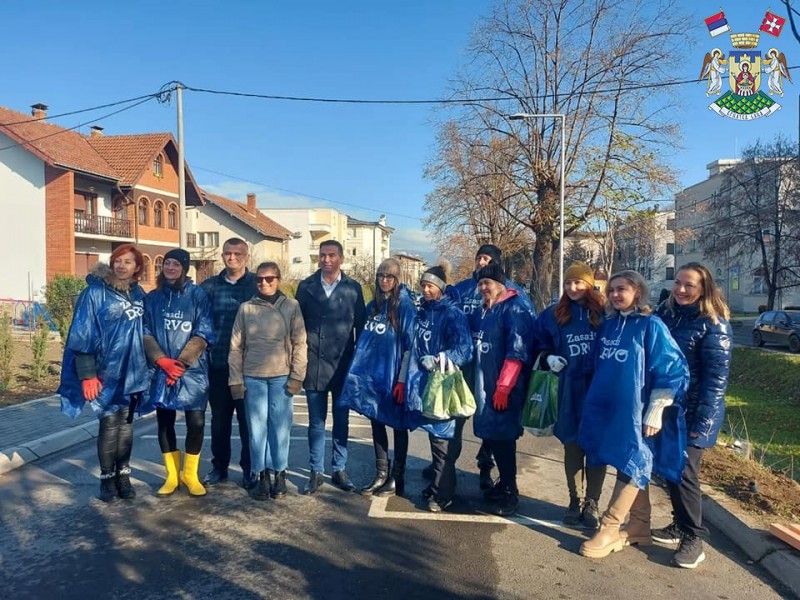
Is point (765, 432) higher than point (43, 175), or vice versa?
point (43, 175)

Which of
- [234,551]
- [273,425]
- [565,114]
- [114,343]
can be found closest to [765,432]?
[273,425]

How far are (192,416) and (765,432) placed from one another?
7.91 meters

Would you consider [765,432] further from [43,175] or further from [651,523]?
[43,175]

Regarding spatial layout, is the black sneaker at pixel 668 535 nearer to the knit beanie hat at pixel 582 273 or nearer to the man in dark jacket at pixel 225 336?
the knit beanie hat at pixel 582 273

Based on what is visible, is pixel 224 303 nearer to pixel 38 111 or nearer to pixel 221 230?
pixel 38 111

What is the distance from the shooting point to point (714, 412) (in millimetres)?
3793

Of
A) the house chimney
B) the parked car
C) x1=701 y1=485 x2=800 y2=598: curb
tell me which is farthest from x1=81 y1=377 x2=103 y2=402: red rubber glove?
the house chimney

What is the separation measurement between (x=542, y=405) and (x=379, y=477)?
5.30 ft

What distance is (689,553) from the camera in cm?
387

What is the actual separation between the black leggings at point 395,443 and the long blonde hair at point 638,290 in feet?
6.65

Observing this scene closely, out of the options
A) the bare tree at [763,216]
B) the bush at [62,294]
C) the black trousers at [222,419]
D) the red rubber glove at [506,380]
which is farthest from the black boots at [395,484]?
the bare tree at [763,216]

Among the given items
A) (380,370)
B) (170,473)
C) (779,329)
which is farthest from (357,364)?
(779,329)

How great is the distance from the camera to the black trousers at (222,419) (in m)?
5.22

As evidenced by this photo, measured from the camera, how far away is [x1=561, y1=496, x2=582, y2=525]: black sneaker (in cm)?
448
